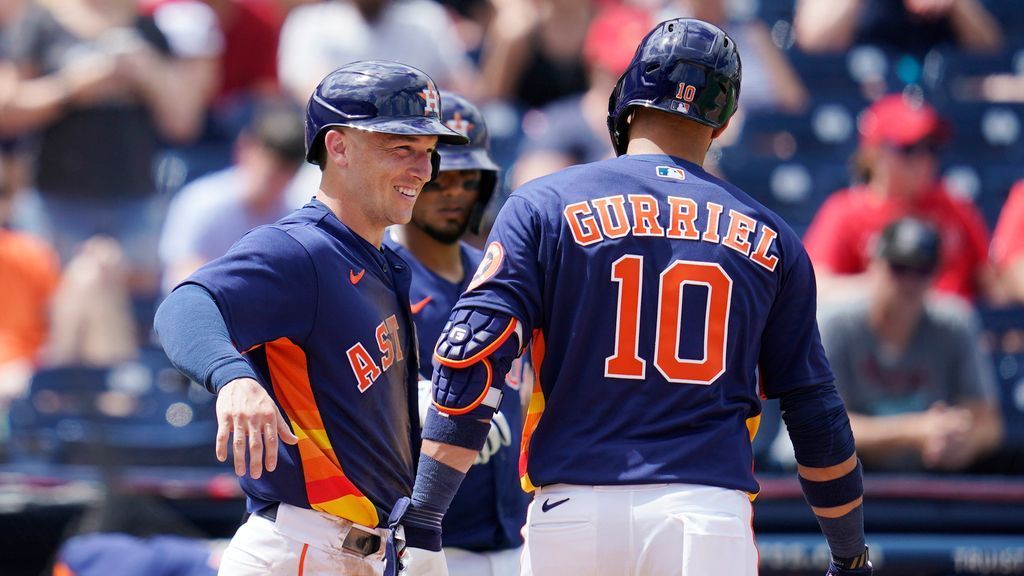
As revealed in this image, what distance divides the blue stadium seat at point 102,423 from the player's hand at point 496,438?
243cm

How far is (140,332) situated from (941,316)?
3.61 metres

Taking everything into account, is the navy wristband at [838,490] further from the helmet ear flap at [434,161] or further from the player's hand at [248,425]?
the player's hand at [248,425]

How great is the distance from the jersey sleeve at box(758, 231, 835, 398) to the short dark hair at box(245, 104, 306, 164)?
3.73 m

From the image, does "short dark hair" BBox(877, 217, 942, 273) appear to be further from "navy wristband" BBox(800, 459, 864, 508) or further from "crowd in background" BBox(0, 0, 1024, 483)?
"navy wristband" BBox(800, 459, 864, 508)

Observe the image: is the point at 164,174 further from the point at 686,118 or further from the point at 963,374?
the point at 686,118

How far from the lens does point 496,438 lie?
3748 millimetres

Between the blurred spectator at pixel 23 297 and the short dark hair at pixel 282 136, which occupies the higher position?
the short dark hair at pixel 282 136

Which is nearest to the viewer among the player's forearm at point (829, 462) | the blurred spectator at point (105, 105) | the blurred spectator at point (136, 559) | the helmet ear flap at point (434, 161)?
the player's forearm at point (829, 462)

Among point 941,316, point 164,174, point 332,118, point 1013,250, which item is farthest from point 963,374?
point 164,174

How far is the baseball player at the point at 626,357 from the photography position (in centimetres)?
283

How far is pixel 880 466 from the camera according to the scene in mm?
5715

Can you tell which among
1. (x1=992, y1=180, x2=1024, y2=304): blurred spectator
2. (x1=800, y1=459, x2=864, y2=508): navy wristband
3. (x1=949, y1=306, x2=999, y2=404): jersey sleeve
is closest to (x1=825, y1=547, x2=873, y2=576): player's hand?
(x1=800, y1=459, x2=864, y2=508): navy wristband

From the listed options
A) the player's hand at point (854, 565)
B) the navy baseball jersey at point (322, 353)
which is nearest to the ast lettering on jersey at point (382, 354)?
the navy baseball jersey at point (322, 353)

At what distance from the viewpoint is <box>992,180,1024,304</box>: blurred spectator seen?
20.8 ft
